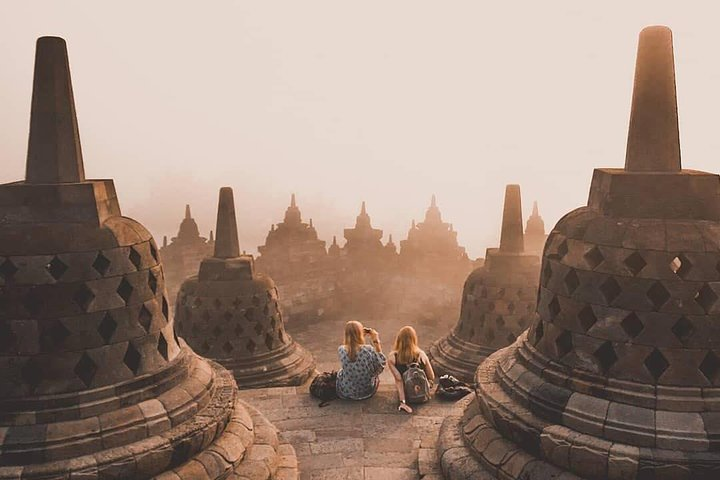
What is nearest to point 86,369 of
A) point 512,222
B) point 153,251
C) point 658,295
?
point 153,251

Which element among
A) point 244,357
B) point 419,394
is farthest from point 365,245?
point 419,394

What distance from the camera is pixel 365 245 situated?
26031 mm

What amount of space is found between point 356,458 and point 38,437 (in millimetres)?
3665

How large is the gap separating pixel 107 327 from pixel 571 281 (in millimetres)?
4649

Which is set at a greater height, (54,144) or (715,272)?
(54,144)

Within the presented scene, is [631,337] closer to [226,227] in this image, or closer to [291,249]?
[226,227]

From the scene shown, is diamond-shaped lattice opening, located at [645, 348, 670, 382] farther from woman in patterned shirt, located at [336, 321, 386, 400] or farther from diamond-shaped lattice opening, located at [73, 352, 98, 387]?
diamond-shaped lattice opening, located at [73, 352, 98, 387]

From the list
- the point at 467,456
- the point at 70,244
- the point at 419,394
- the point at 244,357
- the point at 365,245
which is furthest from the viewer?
the point at 365,245

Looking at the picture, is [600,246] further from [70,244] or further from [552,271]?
[70,244]

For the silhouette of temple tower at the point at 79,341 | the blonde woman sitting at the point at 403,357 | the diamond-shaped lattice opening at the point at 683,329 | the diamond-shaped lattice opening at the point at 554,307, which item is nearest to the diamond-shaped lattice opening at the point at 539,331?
the diamond-shaped lattice opening at the point at 554,307

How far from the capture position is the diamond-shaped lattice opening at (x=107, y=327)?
577cm

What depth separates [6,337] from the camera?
5488mm

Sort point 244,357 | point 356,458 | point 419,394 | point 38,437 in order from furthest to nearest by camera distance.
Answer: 1. point 244,357
2. point 419,394
3. point 356,458
4. point 38,437

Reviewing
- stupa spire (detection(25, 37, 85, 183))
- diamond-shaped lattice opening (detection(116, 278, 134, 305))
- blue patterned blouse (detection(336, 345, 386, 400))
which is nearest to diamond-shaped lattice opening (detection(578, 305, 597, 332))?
blue patterned blouse (detection(336, 345, 386, 400))
